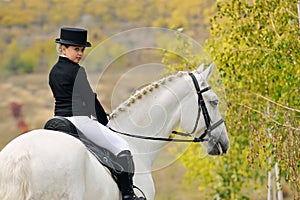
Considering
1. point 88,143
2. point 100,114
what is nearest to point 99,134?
point 88,143

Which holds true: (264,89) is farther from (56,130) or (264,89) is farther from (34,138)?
(34,138)

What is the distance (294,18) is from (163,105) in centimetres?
355

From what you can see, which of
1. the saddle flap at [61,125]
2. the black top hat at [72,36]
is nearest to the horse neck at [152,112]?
the saddle flap at [61,125]

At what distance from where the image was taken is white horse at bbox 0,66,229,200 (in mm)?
6141

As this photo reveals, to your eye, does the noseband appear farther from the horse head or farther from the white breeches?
the white breeches

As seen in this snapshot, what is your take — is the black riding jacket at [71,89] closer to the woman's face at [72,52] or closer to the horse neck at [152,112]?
the woman's face at [72,52]

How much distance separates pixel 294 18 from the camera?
419 inches

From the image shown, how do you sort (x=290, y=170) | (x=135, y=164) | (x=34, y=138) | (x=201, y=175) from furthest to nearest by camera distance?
(x=201, y=175), (x=290, y=170), (x=135, y=164), (x=34, y=138)

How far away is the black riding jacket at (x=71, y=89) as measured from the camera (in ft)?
23.2

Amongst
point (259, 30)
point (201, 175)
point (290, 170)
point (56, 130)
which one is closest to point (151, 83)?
point (56, 130)

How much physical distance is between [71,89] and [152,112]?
1301mm

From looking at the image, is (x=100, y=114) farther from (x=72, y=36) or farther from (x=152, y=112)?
(x=72, y=36)

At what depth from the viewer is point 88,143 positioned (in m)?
7.13

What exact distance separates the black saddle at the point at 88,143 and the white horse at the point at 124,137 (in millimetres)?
110
